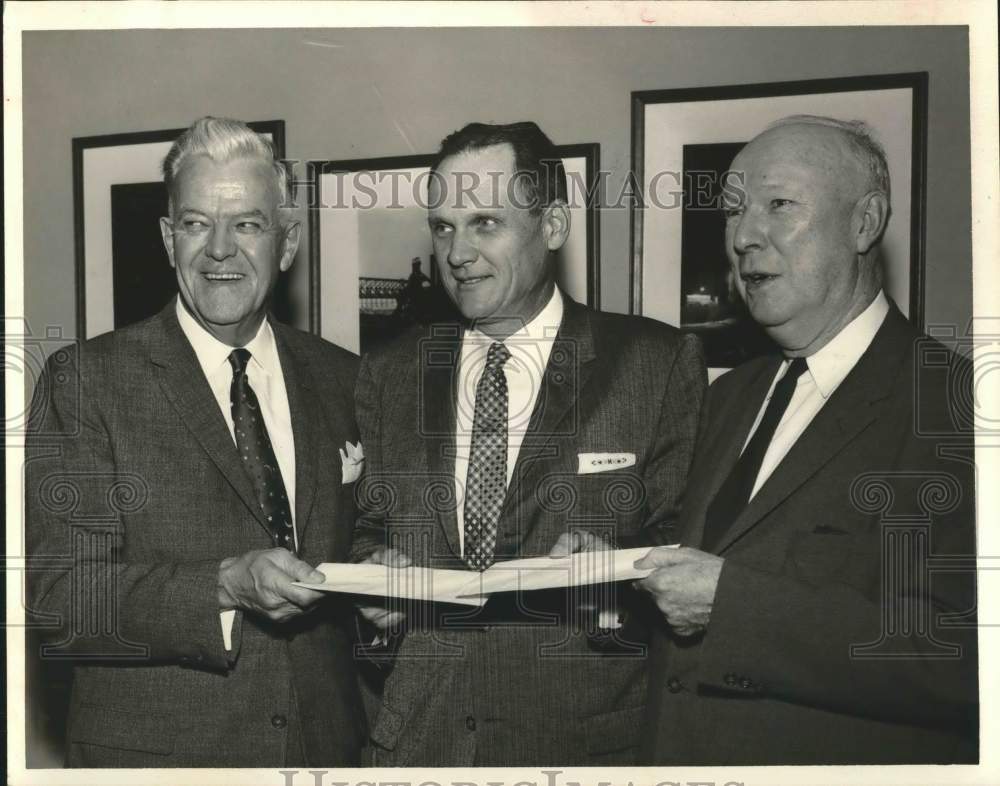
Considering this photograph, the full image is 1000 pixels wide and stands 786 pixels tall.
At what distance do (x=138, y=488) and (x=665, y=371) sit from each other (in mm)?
1525

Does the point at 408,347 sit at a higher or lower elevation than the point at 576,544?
higher

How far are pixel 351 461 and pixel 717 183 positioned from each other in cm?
143

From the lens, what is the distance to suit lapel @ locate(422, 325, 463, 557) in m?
2.68

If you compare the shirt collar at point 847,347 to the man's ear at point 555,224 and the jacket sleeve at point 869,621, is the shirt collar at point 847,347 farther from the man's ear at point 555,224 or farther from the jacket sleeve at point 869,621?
the man's ear at point 555,224

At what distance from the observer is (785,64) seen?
3008mm

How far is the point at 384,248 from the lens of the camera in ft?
10.6

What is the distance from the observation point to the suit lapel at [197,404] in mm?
2699

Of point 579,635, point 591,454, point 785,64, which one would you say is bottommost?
point 579,635

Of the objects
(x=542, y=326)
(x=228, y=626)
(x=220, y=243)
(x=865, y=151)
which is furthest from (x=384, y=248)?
(x=865, y=151)

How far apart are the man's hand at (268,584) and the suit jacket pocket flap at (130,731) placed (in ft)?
1.38

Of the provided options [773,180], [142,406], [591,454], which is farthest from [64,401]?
[773,180]

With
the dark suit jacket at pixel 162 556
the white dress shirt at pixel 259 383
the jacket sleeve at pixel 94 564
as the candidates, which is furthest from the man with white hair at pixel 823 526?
the jacket sleeve at pixel 94 564

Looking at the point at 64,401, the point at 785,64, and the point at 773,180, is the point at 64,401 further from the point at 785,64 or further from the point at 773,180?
the point at 785,64

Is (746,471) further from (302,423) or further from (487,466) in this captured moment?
(302,423)
